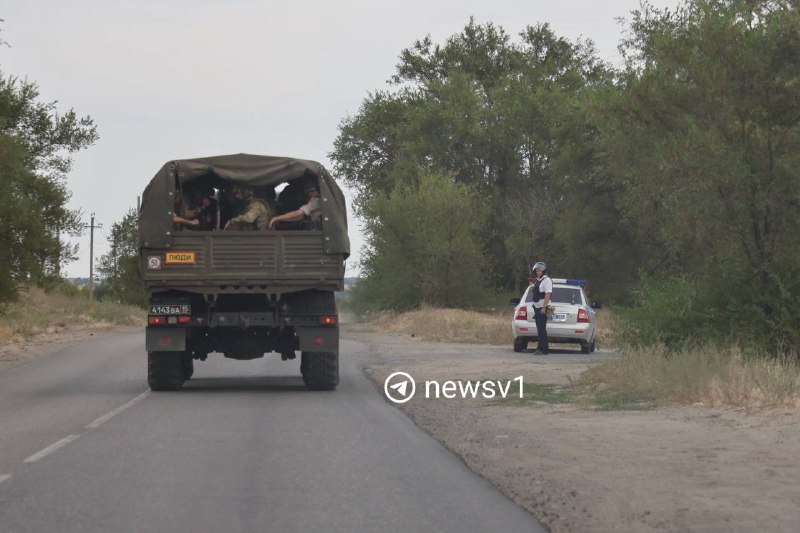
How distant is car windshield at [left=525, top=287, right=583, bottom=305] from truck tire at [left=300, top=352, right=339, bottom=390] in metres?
11.8

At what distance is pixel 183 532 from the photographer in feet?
27.9

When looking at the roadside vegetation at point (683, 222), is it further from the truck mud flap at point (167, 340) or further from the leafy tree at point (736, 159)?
the truck mud flap at point (167, 340)

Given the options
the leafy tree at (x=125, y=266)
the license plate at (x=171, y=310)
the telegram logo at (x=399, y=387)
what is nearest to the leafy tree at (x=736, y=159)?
the telegram logo at (x=399, y=387)

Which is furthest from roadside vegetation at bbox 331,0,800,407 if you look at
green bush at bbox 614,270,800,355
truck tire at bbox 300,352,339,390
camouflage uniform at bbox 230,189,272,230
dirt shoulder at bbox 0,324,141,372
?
dirt shoulder at bbox 0,324,141,372

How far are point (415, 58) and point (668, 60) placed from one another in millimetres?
54781

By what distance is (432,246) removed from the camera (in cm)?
5362

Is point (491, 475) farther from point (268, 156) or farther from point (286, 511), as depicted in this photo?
point (268, 156)

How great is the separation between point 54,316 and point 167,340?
37.7 metres

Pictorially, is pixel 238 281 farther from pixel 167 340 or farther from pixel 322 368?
pixel 322 368

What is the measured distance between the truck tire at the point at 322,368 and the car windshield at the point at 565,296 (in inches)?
464

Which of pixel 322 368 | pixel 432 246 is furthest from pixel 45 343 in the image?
pixel 322 368

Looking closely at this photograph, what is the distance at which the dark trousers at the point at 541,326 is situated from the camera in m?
28.9

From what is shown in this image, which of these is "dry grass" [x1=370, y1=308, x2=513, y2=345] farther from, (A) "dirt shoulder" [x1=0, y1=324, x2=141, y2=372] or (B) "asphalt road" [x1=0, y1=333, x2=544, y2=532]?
(B) "asphalt road" [x1=0, y1=333, x2=544, y2=532]

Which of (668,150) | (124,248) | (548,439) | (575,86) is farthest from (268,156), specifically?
(124,248)
